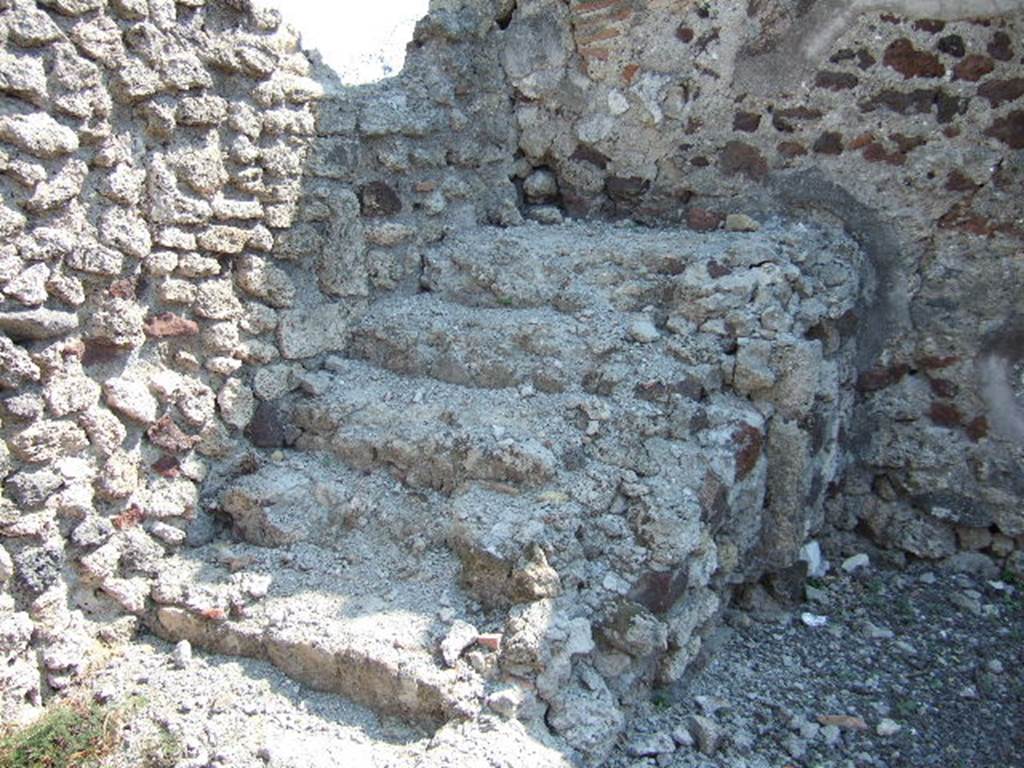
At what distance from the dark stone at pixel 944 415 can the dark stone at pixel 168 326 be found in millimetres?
2460

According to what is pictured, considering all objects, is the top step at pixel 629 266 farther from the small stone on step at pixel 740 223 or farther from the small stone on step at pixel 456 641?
the small stone on step at pixel 456 641

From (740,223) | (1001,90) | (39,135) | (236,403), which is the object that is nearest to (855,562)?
(740,223)

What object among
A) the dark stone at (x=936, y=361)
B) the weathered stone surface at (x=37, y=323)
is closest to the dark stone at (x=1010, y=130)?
the dark stone at (x=936, y=361)

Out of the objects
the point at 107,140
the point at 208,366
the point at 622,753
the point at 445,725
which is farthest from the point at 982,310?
the point at 107,140

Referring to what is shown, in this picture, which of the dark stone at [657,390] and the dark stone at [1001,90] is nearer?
the dark stone at [657,390]

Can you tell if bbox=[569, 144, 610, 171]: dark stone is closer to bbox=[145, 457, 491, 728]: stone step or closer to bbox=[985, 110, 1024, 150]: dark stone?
bbox=[985, 110, 1024, 150]: dark stone

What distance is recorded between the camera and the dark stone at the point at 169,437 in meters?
3.03

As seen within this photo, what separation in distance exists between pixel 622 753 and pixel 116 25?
7.46ft

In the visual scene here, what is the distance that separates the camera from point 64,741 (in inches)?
100

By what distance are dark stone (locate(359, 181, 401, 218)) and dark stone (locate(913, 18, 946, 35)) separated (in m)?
1.79

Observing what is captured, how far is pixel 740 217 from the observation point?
3.62 meters

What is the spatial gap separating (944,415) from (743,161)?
1119 millimetres

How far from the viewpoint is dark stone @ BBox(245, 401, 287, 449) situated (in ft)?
10.8

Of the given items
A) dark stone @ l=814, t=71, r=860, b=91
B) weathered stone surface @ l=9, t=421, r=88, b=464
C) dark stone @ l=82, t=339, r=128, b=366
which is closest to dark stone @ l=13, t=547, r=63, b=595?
weathered stone surface @ l=9, t=421, r=88, b=464
